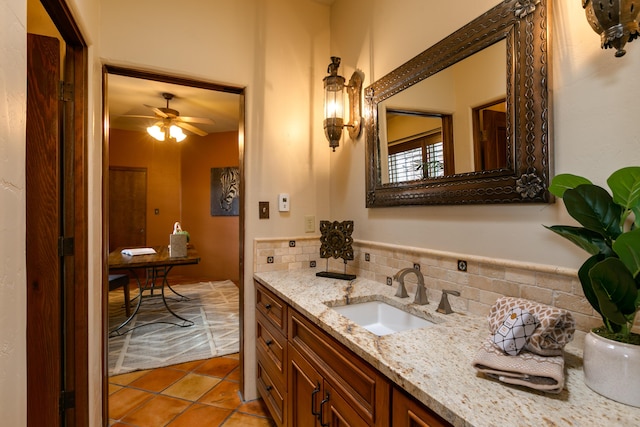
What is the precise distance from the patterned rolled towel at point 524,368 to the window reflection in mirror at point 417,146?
79cm

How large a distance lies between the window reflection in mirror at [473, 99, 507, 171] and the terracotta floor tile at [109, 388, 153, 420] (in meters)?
2.43

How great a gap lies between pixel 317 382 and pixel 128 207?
17.8 ft

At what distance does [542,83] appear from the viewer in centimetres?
99

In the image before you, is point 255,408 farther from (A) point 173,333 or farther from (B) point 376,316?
(A) point 173,333

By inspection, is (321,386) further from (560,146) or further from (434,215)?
(560,146)

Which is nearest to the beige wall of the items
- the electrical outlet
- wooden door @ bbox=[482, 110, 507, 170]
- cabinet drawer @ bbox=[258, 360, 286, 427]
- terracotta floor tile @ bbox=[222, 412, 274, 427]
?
wooden door @ bbox=[482, 110, 507, 170]

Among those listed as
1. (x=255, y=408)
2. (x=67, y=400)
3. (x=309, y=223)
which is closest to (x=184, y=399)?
(x=255, y=408)

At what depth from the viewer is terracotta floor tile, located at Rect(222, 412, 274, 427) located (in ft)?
6.02

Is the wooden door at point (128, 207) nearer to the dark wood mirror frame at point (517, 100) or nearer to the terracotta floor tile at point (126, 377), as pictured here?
the terracotta floor tile at point (126, 377)

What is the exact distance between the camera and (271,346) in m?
1.74

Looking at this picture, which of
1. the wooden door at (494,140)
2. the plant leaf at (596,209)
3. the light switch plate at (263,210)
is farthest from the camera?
the light switch plate at (263,210)

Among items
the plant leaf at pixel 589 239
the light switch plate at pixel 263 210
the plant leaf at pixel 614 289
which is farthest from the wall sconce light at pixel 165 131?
the plant leaf at pixel 614 289

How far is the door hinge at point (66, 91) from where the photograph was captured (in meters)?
1.44

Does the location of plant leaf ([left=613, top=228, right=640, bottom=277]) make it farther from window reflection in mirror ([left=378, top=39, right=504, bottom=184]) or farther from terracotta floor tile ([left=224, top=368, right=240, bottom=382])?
terracotta floor tile ([left=224, top=368, right=240, bottom=382])
